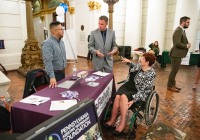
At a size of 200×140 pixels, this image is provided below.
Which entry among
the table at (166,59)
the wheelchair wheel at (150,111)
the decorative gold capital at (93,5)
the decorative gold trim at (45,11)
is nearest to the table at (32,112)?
the wheelchair wheel at (150,111)

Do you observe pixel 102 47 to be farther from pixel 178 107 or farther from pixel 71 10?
pixel 71 10

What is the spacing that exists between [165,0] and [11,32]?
7.04 metres

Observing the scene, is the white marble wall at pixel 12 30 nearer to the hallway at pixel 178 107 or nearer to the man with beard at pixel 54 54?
the hallway at pixel 178 107

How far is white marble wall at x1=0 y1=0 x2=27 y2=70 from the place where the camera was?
249 inches

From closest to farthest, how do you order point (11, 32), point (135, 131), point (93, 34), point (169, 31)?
point (135, 131)
point (93, 34)
point (11, 32)
point (169, 31)

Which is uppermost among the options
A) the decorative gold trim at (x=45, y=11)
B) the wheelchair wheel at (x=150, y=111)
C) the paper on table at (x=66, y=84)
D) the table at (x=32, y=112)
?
the decorative gold trim at (x=45, y=11)

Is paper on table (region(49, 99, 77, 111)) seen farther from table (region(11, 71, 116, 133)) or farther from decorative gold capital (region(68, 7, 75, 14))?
decorative gold capital (region(68, 7, 75, 14))

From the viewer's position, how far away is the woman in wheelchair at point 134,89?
7.77 feet

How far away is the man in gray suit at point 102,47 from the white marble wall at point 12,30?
4.75 metres

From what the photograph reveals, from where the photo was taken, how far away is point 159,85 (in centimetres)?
487

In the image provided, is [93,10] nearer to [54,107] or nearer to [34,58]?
[34,58]

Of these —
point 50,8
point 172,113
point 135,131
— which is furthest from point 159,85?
point 50,8

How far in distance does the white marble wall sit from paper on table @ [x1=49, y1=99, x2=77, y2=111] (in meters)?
5.74

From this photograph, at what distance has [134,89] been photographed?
2678 millimetres
